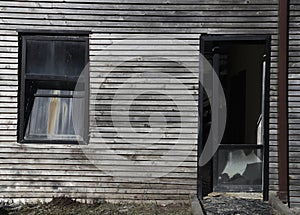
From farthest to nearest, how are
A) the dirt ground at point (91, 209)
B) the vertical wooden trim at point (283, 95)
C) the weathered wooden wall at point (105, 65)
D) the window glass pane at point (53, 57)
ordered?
1. the window glass pane at point (53, 57)
2. the weathered wooden wall at point (105, 65)
3. the vertical wooden trim at point (283, 95)
4. the dirt ground at point (91, 209)

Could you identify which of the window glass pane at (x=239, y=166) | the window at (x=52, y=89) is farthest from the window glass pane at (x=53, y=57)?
the window glass pane at (x=239, y=166)

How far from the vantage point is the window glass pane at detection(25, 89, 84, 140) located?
23.8 ft

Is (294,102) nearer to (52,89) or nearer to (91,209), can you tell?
(91,209)

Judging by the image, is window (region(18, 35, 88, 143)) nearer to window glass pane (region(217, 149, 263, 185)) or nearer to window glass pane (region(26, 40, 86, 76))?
window glass pane (region(26, 40, 86, 76))

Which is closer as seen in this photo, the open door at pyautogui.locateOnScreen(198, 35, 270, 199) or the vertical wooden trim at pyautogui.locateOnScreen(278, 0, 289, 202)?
the vertical wooden trim at pyautogui.locateOnScreen(278, 0, 289, 202)

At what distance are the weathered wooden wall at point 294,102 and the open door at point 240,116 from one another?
34cm

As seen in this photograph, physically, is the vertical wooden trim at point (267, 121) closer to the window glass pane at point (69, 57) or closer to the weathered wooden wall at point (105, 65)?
the weathered wooden wall at point (105, 65)

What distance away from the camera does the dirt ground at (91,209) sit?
670 centimetres

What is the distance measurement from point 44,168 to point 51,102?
0.99m

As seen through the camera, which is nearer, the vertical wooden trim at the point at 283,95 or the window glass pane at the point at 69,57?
the vertical wooden trim at the point at 283,95

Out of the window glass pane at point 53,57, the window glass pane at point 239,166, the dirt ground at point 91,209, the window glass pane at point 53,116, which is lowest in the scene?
the dirt ground at point 91,209

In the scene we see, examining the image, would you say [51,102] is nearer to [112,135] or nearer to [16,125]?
[16,125]

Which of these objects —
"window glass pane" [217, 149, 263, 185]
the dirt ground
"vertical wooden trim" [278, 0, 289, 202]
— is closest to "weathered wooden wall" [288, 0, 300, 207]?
"vertical wooden trim" [278, 0, 289, 202]

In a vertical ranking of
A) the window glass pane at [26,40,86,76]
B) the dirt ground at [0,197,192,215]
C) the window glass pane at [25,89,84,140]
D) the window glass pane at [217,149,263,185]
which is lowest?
the dirt ground at [0,197,192,215]
